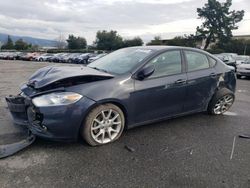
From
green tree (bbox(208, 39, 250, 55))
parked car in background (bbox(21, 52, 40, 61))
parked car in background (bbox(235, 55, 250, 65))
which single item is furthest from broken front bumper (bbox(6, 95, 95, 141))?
green tree (bbox(208, 39, 250, 55))

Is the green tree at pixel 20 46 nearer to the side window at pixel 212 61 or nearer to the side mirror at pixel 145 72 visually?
the side window at pixel 212 61

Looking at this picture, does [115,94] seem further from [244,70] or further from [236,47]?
[236,47]

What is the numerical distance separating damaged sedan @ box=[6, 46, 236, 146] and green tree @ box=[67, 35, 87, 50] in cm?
6507

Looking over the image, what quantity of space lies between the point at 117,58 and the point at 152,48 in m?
0.64

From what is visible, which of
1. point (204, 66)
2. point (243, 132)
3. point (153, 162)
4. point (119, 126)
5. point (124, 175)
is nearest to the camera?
point (124, 175)

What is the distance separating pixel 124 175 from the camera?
306cm

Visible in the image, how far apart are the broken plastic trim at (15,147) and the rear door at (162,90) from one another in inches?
60.8

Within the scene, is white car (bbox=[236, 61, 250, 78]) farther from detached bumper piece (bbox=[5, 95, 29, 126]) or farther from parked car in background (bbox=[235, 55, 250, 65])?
detached bumper piece (bbox=[5, 95, 29, 126])

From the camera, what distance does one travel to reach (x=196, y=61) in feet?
16.4

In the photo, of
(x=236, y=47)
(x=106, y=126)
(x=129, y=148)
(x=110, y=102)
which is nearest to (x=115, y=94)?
(x=110, y=102)

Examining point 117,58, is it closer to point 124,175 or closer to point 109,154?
point 109,154

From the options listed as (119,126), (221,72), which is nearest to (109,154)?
(119,126)

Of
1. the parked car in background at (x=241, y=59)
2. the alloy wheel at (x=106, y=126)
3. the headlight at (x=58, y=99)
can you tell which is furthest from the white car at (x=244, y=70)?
the headlight at (x=58, y=99)

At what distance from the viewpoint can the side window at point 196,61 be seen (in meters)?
4.84
